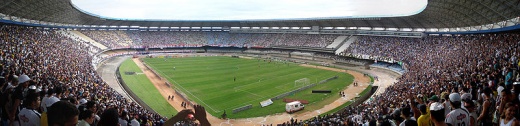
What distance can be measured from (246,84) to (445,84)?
23923mm

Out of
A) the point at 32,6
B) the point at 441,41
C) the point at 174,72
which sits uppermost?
the point at 32,6

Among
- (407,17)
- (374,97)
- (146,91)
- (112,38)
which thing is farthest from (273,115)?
(112,38)

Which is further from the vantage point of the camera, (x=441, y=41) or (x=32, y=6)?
(x=441, y=41)

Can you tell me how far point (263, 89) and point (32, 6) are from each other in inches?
1287

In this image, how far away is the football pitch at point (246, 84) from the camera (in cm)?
3056

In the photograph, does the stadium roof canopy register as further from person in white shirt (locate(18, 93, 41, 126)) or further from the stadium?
person in white shirt (locate(18, 93, 41, 126))

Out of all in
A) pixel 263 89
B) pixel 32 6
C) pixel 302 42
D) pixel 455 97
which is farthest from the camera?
pixel 302 42

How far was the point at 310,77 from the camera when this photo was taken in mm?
45812

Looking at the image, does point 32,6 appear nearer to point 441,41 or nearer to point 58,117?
point 58,117

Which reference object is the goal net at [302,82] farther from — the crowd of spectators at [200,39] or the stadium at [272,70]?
the crowd of spectators at [200,39]

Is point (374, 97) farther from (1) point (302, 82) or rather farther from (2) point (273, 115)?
(1) point (302, 82)

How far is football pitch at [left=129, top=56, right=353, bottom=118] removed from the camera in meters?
30.6

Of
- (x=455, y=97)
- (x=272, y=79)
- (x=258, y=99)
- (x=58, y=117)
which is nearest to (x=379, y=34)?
(x=272, y=79)

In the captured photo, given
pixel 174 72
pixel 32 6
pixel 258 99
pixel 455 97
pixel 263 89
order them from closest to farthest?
pixel 455 97 → pixel 258 99 → pixel 263 89 → pixel 32 6 → pixel 174 72
